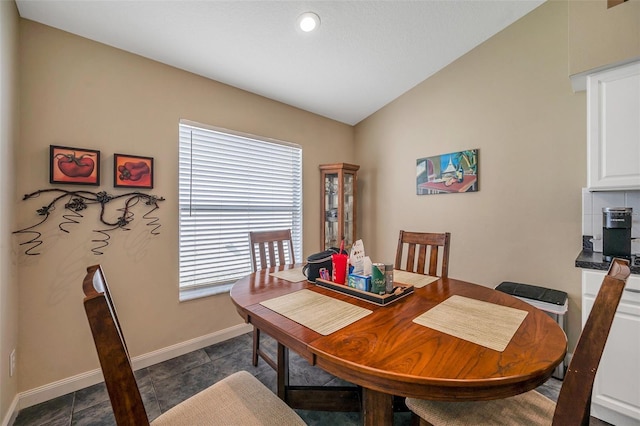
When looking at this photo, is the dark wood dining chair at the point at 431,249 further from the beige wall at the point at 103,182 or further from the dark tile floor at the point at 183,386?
the beige wall at the point at 103,182

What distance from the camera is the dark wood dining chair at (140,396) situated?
0.69 m

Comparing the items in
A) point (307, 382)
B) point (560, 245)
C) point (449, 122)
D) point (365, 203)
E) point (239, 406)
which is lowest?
point (307, 382)

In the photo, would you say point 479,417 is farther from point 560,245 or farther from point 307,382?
point 560,245

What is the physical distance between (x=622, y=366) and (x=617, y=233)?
0.80 meters

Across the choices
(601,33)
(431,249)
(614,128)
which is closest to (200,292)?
(431,249)

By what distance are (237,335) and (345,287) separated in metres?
1.76

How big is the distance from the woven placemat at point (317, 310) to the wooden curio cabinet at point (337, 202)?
6.54 feet

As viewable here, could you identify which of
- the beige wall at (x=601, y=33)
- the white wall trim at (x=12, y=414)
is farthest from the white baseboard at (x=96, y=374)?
the beige wall at (x=601, y=33)

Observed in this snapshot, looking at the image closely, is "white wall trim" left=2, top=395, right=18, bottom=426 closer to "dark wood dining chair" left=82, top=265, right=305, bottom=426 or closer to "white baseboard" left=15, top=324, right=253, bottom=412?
"white baseboard" left=15, top=324, right=253, bottom=412

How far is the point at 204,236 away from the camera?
2527 millimetres

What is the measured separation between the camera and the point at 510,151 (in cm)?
246

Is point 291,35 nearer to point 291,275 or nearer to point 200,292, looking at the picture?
point 291,275

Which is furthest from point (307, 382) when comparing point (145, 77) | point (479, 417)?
point (145, 77)

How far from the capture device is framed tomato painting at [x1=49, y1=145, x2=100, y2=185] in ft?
5.86
